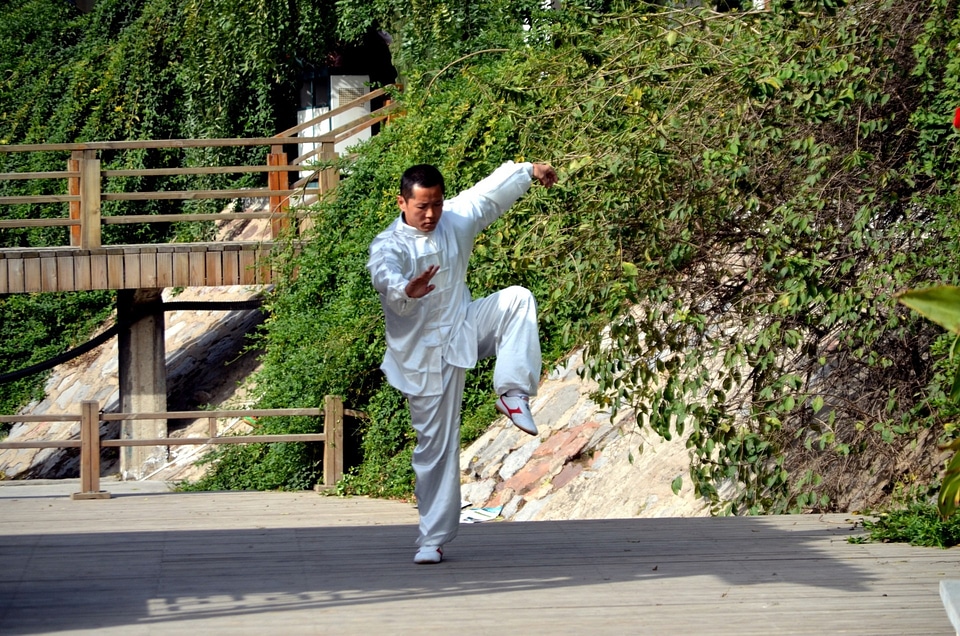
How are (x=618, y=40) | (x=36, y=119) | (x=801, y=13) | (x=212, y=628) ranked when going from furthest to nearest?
(x=36, y=119) → (x=618, y=40) → (x=801, y=13) → (x=212, y=628)

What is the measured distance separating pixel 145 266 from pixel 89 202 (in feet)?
2.97

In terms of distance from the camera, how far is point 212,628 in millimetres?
4543

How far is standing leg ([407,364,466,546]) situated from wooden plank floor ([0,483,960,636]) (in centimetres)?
27

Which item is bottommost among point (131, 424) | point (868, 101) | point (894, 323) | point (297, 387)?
point (131, 424)

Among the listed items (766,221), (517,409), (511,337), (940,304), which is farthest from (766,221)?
(940,304)

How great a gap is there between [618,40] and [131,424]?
955cm

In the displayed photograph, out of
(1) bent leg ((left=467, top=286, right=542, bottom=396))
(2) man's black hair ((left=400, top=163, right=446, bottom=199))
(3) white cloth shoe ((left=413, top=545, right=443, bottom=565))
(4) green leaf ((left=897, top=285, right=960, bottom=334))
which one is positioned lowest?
(3) white cloth shoe ((left=413, top=545, right=443, bottom=565))

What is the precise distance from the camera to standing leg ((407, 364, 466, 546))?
580cm

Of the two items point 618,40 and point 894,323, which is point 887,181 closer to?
point 894,323

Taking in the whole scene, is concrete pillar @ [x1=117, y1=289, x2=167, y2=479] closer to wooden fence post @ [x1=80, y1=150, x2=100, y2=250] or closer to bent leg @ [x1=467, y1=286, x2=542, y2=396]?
wooden fence post @ [x1=80, y1=150, x2=100, y2=250]

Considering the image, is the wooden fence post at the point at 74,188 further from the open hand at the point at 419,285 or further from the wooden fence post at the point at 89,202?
the open hand at the point at 419,285

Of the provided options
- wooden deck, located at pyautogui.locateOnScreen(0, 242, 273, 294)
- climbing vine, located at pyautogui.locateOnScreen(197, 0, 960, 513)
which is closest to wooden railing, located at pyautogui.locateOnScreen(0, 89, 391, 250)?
wooden deck, located at pyautogui.locateOnScreen(0, 242, 273, 294)

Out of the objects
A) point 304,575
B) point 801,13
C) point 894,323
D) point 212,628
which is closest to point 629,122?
point 801,13

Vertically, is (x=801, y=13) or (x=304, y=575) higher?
(x=801, y=13)
